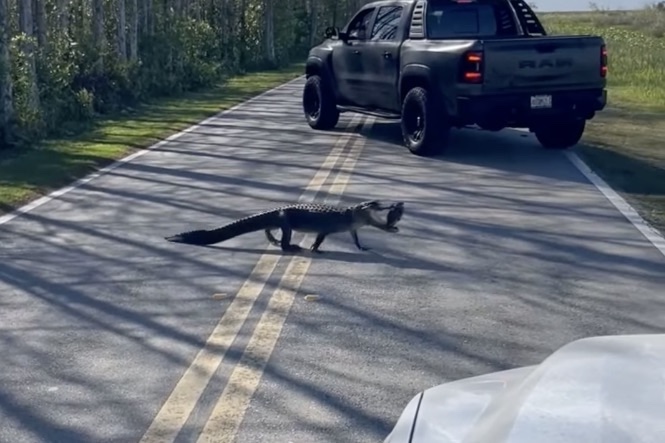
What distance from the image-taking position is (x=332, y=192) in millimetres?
13008

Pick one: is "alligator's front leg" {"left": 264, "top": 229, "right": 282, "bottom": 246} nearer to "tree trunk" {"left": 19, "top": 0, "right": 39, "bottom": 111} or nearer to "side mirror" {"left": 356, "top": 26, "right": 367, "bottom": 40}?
"side mirror" {"left": 356, "top": 26, "right": 367, "bottom": 40}

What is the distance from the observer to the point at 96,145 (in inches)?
728

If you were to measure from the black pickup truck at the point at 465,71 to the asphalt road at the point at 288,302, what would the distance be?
1.43m

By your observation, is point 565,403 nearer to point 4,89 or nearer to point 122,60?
point 4,89

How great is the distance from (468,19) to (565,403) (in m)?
15.5

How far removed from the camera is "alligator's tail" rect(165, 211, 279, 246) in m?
9.86

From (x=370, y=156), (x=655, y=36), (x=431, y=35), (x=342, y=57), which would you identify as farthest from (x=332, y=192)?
(x=655, y=36)

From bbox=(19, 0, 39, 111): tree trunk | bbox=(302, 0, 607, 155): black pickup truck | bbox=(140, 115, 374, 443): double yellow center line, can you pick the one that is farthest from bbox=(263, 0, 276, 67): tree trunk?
bbox=(140, 115, 374, 443): double yellow center line

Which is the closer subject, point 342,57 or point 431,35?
point 431,35

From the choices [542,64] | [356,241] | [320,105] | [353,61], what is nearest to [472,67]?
[542,64]

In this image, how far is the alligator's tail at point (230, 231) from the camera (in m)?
9.86

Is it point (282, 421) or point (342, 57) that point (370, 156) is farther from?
point (282, 421)

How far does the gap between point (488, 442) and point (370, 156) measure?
14.2m

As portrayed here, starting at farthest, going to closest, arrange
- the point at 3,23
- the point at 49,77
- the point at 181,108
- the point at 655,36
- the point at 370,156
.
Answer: the point at 655,36
the point at 181,108
the point at 49,77
the point at 3,23
the point at 370,156
